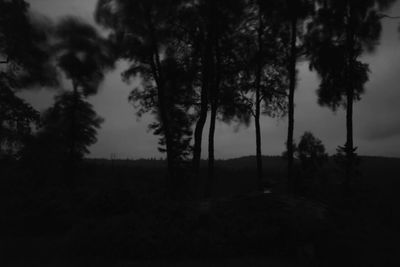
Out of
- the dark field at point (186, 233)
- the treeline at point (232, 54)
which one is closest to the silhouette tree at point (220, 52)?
the treeline at point (232, 54)

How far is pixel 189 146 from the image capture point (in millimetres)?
27750

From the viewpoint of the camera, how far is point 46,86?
54.9ft

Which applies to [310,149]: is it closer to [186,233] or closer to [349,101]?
[349,101]

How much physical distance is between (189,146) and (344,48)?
13.3m

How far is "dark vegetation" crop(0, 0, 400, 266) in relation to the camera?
918 centimetres

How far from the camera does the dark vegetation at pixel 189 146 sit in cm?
918

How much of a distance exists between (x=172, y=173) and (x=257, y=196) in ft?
30.1

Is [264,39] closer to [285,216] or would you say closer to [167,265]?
[285,216]

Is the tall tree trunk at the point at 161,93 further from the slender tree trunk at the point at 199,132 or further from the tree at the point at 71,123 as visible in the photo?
the tree at the point at 71,123

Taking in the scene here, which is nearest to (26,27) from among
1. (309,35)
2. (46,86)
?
(46,86)

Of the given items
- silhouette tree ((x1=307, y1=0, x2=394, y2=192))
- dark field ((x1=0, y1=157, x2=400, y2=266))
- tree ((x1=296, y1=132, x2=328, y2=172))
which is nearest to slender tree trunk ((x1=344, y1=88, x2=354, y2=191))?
silhouette tree ((x1=307, y1=0, x2=394, y2=192))

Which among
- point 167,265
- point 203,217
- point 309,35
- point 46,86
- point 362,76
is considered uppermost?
point 309,35

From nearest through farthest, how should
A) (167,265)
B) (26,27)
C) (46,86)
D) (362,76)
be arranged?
(167,265) → (26,27) → (46,86) → (362,76)

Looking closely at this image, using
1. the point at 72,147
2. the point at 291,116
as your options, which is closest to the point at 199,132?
the point at 291,116
